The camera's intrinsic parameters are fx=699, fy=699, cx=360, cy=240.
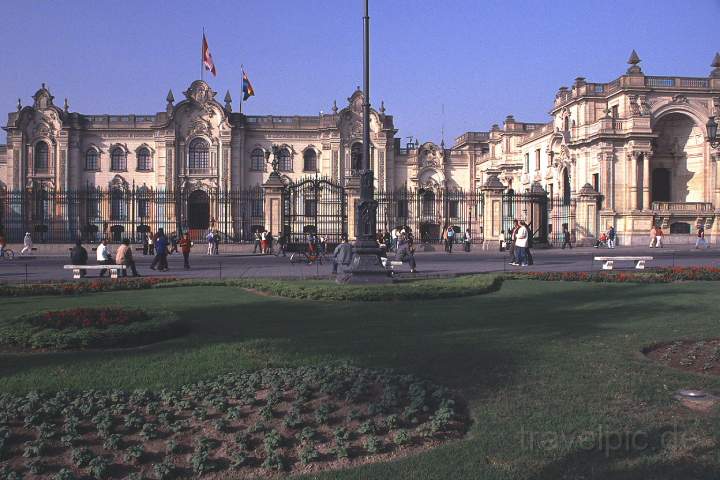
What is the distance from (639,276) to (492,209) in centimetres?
1951

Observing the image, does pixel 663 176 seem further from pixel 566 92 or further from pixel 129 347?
pixel 129 347

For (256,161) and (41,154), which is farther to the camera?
(256,161)

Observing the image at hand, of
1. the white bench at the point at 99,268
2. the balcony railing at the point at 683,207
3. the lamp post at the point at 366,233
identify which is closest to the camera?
the lamp post at the point at 366,233

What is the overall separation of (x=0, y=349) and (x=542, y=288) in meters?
11.1

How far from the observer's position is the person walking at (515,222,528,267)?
22.6 m

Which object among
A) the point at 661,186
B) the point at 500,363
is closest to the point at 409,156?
the point at 661,186

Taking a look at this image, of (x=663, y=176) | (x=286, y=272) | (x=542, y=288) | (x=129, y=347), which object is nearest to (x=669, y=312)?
(x=542, y=288)

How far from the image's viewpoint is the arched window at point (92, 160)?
5231cm

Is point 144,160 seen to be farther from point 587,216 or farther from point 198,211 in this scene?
point 587,216

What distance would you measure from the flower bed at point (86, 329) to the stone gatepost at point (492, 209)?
28.5 meters

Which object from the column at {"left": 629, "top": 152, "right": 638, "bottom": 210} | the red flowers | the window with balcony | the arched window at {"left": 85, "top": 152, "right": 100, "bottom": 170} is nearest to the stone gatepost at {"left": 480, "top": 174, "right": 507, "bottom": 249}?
the column at {"left": 629, "top": 152, "right": 638, "bottom": 210}

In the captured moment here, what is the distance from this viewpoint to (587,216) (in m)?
41.4

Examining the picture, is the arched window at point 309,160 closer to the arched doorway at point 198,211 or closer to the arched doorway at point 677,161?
the arched doorway at point 198,211

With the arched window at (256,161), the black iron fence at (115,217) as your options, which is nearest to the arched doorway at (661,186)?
the black iron fence at (115,217)
